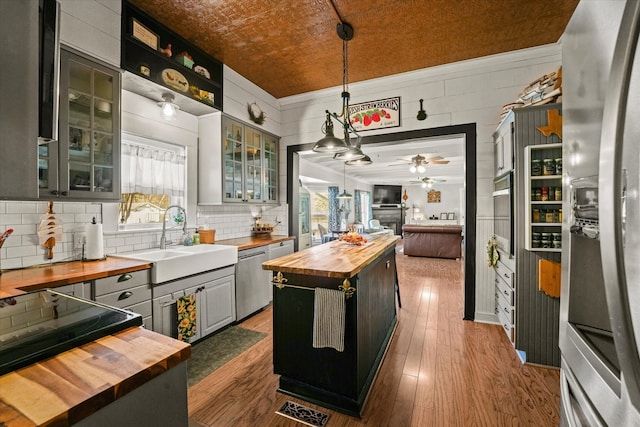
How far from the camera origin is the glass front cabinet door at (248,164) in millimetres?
3453

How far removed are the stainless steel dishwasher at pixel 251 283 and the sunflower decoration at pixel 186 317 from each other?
0.61 metres


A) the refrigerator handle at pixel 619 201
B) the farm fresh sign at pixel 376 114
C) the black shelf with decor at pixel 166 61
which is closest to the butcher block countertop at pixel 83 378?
the refrigerator handle at pixel 619 201

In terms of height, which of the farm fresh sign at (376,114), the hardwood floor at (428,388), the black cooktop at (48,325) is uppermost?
the farm fresh sign at (376,114)

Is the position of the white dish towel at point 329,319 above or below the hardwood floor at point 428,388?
above

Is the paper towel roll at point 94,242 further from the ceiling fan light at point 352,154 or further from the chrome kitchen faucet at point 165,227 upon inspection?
the ceiling fan light at point 352,154

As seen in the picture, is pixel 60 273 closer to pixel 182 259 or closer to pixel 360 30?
pixel 182 259

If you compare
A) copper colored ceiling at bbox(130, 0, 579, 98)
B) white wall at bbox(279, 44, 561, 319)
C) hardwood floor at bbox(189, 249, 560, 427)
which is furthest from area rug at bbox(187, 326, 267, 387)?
copper colored ceiling at bbox(130, 0, 579, 98)

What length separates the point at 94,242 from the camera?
2.28 metres

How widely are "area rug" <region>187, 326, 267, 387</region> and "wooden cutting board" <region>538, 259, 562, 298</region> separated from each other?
8.39 ft

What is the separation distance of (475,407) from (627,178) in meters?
2.01

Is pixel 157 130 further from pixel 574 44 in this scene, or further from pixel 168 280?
pixel 574 44

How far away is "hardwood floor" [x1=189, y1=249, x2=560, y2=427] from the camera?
1.77 metres

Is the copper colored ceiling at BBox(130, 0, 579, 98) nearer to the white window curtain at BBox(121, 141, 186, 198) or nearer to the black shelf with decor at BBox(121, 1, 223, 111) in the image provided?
the black shelf with decor at BBox(121, 1, 223, 111)

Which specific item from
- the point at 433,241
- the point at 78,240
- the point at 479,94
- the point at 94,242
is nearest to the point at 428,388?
the point at 94,242
